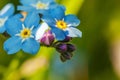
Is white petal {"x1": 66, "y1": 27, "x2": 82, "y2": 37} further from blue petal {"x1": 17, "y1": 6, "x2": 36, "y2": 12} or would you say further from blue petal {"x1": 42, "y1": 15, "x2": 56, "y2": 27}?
blue petal {"x1": 17, "y1": 6, "x2": 36, "y2": 12}

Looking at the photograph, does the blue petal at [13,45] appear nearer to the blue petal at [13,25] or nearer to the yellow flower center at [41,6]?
the blue petal at [13,25]

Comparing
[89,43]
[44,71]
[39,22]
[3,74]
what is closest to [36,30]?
[39,22]

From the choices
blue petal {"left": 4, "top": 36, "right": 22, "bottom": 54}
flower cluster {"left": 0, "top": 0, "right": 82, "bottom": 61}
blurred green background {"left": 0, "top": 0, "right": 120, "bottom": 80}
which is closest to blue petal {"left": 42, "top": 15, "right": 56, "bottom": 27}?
flower cluster {"left": 0, "top": 0, "right": 82, "bottom": 61}

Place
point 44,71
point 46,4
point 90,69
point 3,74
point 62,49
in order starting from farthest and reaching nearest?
point 90,69 → point 44,71 → point 3,74 → point 46,4 → point 62,49

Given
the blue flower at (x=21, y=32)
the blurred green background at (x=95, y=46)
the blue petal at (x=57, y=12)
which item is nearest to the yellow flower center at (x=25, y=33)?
the blue flower at (x=21, y=32)

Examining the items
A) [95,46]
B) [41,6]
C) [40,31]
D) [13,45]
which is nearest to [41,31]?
[40,31]

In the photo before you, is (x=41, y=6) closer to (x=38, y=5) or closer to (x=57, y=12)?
(x=38, y=5)

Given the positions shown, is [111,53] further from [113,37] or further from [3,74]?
[3,74]
